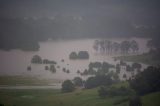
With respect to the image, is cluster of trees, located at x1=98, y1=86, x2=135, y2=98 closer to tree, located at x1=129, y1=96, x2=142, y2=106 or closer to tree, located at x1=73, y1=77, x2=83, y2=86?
tree, located at x1=129, y1=96, x2=142, y2=106

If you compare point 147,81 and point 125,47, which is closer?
point 147,81

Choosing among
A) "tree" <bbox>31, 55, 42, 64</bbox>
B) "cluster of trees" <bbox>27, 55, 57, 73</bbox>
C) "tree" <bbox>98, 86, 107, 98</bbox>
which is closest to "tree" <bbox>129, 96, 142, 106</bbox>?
"tree" <bbox>98, 86, 107, 98</bbox>

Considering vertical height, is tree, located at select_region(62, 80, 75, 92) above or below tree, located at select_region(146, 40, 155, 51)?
below

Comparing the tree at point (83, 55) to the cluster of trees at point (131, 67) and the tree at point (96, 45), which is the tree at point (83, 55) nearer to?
the tree at point (96, 45)

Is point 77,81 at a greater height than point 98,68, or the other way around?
point 98,68

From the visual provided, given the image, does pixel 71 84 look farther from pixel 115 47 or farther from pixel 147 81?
pixel 147 81

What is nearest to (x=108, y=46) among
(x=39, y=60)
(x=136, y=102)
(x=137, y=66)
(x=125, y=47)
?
(x=125, y=47)

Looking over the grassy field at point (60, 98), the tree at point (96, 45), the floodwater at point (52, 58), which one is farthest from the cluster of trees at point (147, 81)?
the tree at point (96, 45)
